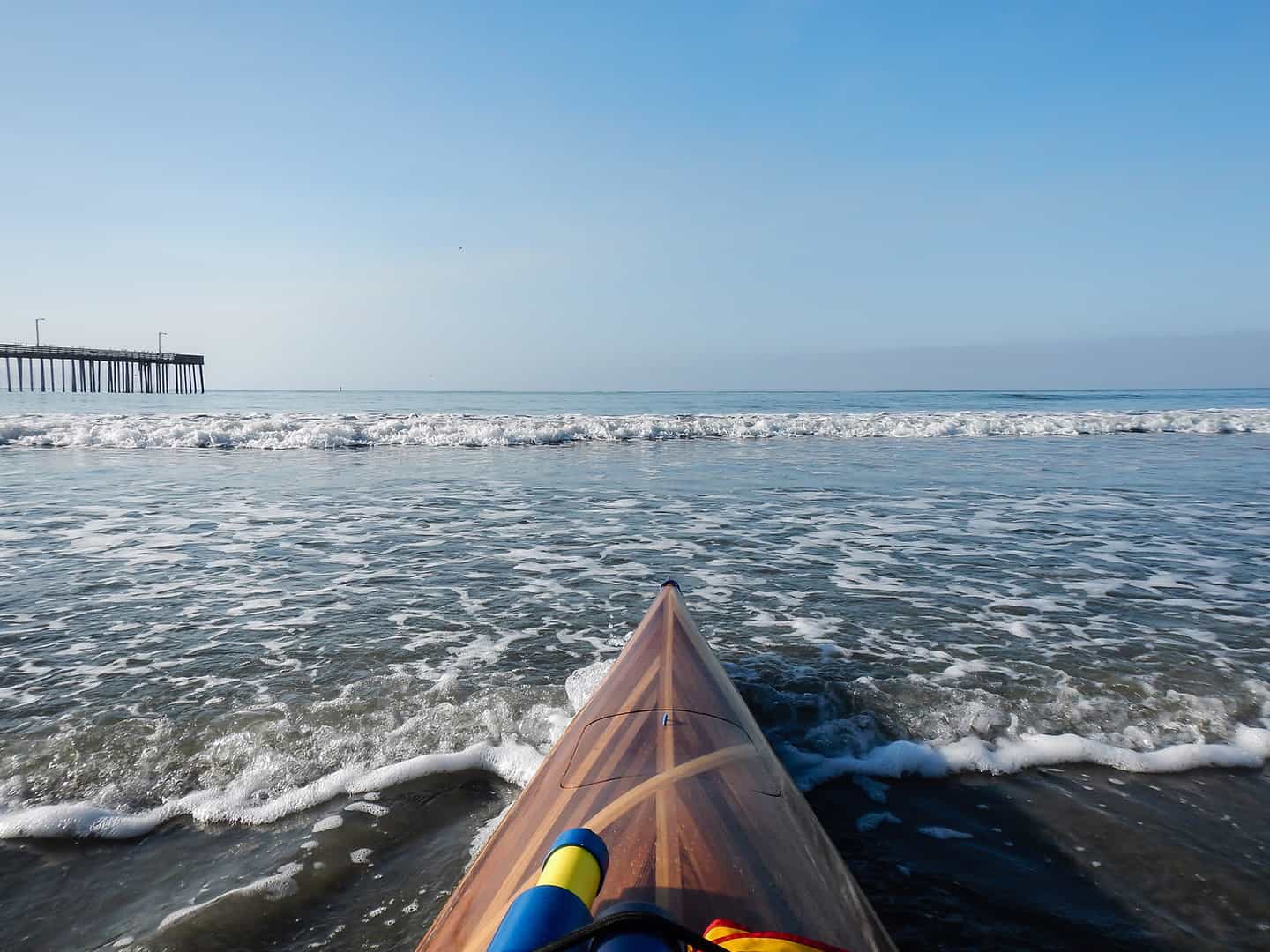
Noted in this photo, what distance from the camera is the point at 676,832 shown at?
1908 mm

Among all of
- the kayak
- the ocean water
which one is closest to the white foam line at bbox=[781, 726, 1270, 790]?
the ocean water

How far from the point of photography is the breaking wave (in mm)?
18531

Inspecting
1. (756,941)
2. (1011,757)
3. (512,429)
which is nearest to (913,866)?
(1011,757)

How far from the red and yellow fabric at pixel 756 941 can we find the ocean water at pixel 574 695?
1057 millimetres

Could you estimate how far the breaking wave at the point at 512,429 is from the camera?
60.8 feet

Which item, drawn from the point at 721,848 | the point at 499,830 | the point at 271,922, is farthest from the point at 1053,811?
the point at 271,922

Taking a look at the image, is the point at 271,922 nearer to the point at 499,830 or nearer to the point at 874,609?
the point at 499,830

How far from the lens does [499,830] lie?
2.11 metres

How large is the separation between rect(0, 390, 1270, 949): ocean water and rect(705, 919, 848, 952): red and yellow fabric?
106 cm

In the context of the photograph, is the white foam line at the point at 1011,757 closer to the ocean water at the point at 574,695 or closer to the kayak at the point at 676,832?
the ocean water at the point at 574,695

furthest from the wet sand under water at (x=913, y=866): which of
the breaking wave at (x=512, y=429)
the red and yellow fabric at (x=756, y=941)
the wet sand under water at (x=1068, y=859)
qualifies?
the breaking wave at (x=512, y=429)

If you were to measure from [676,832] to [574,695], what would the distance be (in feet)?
6.92

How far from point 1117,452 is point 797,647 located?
17.0 m

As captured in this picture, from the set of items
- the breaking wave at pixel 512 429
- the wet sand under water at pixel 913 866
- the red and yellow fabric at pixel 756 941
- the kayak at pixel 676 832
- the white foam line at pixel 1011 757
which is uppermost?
the breaking wave at pixel 512 429
